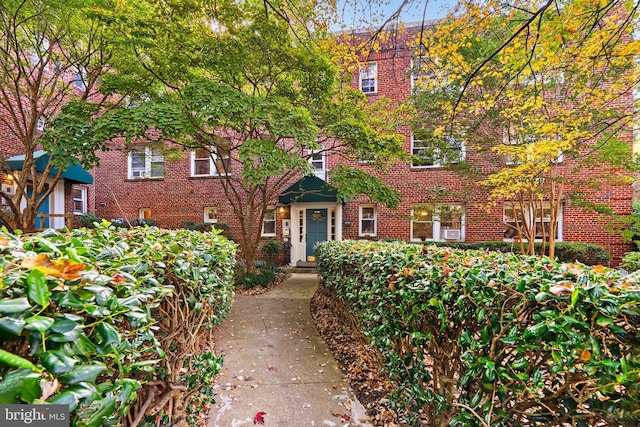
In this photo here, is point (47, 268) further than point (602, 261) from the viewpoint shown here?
No

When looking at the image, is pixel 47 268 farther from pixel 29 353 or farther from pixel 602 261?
pixel 602 261

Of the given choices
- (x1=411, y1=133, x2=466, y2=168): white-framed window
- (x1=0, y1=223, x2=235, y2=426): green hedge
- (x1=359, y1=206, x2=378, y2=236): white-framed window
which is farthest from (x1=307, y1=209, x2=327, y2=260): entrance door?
(x1=0, y1=223, x2=235, y2=426): green hedge

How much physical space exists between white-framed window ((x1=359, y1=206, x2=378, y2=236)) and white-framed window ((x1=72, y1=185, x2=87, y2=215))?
11.6 meters

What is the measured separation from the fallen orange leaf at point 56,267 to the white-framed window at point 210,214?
→ 37.2 ft

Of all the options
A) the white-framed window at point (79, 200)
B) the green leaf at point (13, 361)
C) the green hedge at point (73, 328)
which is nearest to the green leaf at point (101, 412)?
the green hedge at point (73, 328)

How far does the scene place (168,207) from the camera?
38.9 feet

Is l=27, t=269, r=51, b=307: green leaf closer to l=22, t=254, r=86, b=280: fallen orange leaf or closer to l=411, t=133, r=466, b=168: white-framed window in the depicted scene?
l=22, t=254, r=86, b=280: fallen orange leaf

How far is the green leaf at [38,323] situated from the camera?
0.63 meters

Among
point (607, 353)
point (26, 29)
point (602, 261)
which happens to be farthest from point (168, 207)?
point (602, 261)

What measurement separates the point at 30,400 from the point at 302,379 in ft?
9.18

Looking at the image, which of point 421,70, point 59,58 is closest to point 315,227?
point 421,70

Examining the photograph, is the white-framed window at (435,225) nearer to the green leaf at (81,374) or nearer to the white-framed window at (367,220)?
the white-framed window at (367,220)

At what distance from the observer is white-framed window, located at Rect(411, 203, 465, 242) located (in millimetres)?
9703

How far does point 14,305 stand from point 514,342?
70.9 inches
